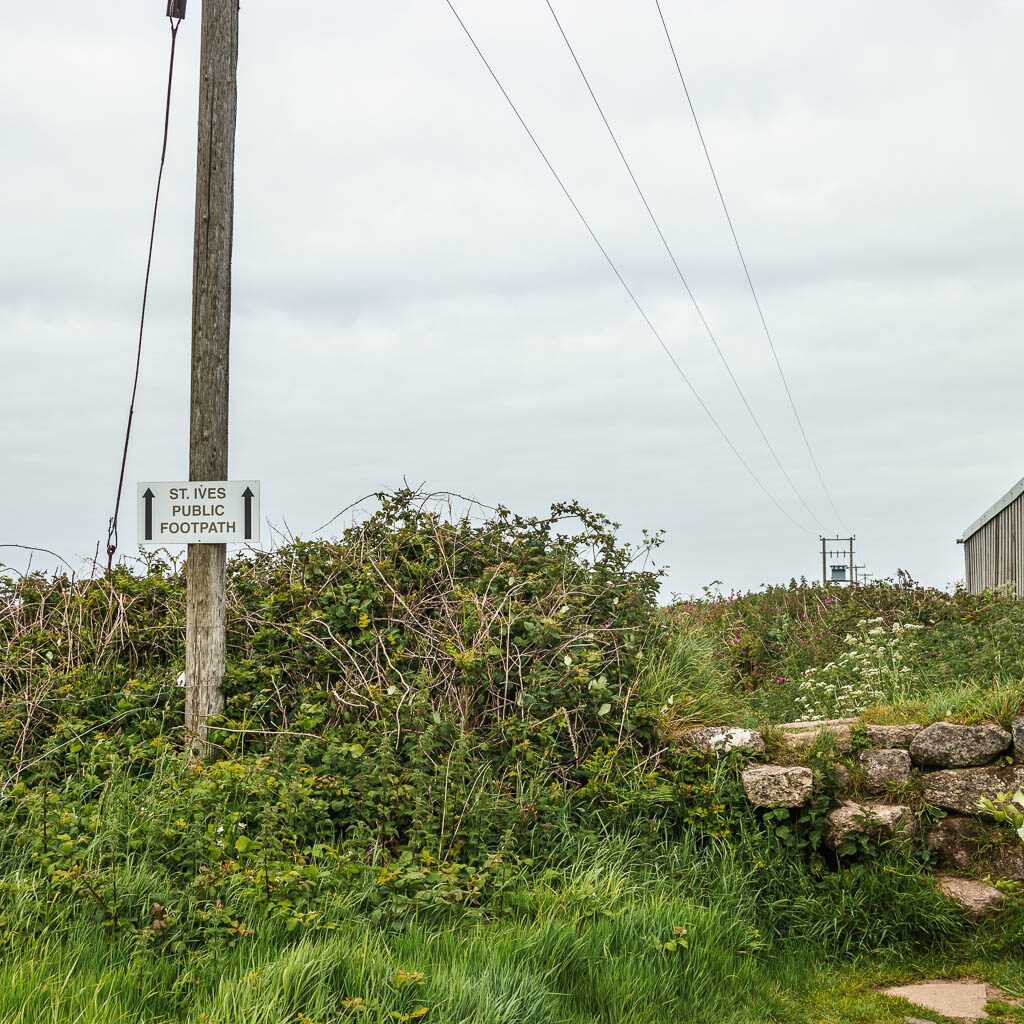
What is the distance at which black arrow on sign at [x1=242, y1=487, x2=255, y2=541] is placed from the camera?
20.7 feet

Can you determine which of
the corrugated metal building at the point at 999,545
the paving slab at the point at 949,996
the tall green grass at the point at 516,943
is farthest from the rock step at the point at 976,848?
the corrugated metal building at the point at 999,545

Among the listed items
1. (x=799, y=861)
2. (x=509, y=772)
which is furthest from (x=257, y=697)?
(x=799, y=861)

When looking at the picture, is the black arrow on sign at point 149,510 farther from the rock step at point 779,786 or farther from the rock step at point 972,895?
the rock step at point 972,895

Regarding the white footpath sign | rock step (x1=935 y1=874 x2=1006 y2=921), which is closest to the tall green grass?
rock step (x1=935 y1=874 x2=1006 y2=921)

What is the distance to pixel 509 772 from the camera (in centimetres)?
590

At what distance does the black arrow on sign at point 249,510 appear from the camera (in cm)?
631

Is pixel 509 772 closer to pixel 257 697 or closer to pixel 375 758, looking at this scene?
pixel 375 758

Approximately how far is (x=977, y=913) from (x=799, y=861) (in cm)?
109

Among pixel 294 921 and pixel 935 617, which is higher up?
pixel 935 617

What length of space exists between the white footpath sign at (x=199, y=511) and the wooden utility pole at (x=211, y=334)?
12 cm

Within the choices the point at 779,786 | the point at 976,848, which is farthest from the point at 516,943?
the point at 976,848

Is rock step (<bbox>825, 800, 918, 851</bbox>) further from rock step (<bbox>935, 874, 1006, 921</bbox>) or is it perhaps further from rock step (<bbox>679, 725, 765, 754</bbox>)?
rock step (<bbox>679, 725, 765, 754</bbox>)

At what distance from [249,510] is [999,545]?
12.8 meters

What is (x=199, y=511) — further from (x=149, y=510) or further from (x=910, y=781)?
(x=910, y=781)
